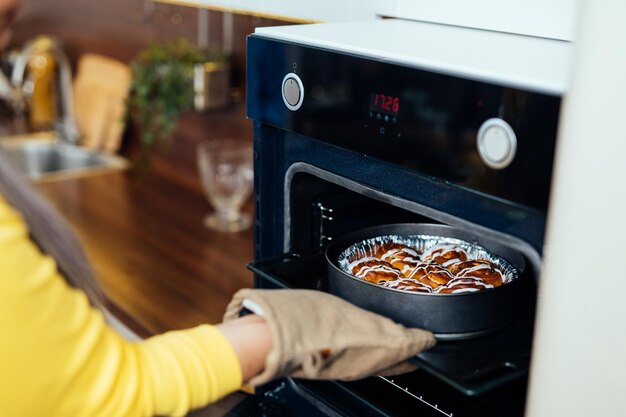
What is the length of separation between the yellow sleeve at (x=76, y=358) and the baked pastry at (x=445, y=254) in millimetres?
368

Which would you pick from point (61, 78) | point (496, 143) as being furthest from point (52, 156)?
point (496, 143)

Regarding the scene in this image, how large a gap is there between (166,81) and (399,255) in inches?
51.4

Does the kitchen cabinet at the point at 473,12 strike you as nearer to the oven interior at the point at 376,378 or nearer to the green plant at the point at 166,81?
the oven interior at the point at 376,378

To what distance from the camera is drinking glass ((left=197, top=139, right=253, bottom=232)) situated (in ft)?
7.14

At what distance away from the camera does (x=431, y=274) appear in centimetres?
108

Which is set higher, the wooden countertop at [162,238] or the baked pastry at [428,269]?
the baked pastry at [428,269]

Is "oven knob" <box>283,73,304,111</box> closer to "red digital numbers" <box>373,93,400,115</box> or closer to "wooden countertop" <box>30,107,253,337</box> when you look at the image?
"red digital numbers" <box>373,93,400,115</box>

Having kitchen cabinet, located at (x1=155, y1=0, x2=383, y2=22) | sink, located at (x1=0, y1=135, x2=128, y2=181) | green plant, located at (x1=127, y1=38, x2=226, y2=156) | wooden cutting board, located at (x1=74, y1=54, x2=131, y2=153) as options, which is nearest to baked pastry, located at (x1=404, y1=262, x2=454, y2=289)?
kitchen cabinet, located at (x1=155, y1=0, x2=383, y2=22)

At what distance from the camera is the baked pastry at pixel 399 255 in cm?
114

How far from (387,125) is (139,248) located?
1251 millimetres

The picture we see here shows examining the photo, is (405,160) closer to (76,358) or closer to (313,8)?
(76,358)

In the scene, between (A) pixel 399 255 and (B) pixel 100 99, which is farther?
(B) pixel 100 99

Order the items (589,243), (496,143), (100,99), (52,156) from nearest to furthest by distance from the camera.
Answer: (589,243) → (496,143) → (100,99) → (52,156)

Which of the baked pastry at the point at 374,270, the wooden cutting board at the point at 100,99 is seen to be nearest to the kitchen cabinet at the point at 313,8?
the baked pastry at the point at 374,270
